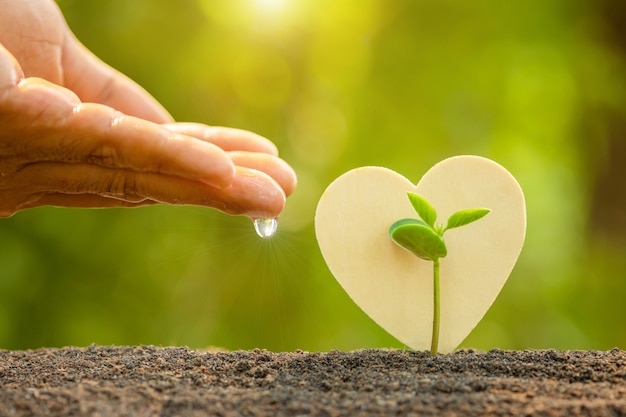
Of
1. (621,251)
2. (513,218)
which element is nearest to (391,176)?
(513,218)

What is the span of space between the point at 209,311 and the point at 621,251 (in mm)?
2030

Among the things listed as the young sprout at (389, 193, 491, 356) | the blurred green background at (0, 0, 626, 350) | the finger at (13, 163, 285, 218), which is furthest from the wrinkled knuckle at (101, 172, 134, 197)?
the blurred green background at (0, 0, 626, 350)

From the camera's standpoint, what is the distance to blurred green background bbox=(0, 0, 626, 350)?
3.08m

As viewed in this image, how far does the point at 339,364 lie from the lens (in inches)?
52.8

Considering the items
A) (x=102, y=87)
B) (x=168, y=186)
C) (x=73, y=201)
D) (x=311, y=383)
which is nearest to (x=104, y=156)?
(x=168, y=186)

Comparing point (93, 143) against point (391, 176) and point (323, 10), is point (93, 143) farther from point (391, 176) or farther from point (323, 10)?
point (323, 10)

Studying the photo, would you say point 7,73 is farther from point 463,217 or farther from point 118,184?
point 463,217

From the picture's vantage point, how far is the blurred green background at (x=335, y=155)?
3.08 metres

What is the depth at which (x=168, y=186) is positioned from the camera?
4.35ft

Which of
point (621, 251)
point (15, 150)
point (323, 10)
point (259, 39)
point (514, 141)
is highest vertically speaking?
point (323, 10)

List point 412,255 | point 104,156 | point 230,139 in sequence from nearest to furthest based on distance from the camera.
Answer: point 104,156 < point 412,255 < point 230,139

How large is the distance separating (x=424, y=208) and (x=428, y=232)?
0.23ft

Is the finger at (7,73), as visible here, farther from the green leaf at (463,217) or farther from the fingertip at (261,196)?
the green leaf at (463,217)

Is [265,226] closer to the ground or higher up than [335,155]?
closer to the ground
